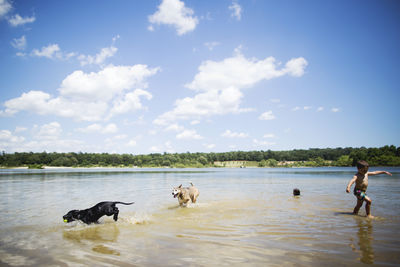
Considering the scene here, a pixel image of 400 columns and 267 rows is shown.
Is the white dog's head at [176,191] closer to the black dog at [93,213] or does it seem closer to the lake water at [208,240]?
the lake water at [208,240]

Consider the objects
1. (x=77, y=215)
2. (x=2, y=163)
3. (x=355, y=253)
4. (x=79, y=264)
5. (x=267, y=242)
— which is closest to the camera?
(x=79, y=264)

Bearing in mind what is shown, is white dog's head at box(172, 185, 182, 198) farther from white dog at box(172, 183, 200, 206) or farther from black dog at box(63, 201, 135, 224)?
black dog at box(63, 201, 135, 224)

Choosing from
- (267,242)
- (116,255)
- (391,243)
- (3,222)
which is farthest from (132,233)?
(391,243)

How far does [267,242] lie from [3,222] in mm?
10582

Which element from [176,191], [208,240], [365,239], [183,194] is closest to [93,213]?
[208,240]

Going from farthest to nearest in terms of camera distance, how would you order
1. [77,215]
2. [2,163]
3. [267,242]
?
[2,163] < [77,215] < [267,242]

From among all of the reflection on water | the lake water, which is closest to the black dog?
the lake water

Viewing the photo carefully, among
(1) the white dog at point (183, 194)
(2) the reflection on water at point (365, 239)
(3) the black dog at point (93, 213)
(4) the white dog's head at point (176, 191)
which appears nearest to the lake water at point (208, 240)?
(2) the reflection on water at point (365, 239)

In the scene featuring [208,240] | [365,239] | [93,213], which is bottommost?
[208,240]

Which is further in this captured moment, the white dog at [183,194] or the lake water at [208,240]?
the white dog at [183,194]

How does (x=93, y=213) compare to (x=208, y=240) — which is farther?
(x=93, y=213)

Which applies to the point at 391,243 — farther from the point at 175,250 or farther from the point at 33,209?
the point at 33,209

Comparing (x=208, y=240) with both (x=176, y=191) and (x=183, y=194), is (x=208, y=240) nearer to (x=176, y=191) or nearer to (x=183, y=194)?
(x=176, y=191)

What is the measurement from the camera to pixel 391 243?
21.0 feet
